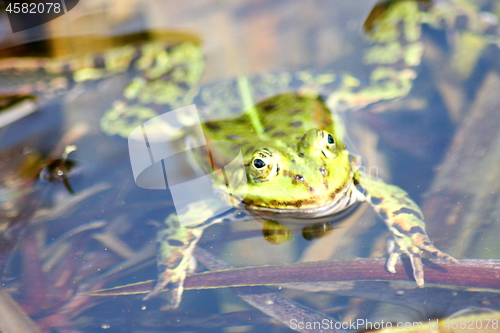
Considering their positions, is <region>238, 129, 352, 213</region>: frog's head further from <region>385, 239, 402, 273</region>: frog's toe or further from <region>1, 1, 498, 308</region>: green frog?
<region>385, 239, 402, 273</region>: frog's toe

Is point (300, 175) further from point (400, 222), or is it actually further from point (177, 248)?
point (177, 248)

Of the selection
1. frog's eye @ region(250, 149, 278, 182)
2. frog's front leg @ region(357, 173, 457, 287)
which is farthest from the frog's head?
frog's front leg @ region(357, 173, 457, 287)

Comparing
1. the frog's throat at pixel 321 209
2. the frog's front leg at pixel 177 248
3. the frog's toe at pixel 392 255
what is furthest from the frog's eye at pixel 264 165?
the frog's toe at pixel 392 255

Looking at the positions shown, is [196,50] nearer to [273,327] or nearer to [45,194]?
[45,194]

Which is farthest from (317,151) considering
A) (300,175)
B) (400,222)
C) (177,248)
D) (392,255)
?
(177,248)

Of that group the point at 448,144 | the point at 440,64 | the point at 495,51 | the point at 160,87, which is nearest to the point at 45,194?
the point at 160,87

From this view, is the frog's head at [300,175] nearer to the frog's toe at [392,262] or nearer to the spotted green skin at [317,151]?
the spotted green skin at [317,151]
